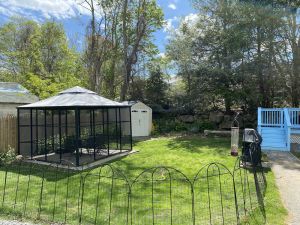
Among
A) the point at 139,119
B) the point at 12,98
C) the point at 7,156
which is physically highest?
the point at 12,98

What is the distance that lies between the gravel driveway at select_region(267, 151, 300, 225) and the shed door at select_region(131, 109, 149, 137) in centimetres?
754

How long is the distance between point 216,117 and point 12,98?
11084 millimetres

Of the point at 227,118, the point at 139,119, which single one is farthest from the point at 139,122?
the point at 227,118

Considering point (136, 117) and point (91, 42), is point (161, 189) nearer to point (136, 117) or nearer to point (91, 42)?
point (136, 117)

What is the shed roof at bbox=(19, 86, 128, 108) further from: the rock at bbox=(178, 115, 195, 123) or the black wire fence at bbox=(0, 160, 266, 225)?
the rock at bbox=(178, 115, 195, 123)

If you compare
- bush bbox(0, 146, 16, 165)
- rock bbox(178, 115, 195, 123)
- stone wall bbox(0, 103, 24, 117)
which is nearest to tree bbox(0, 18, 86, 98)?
rock bbox(178, 115, 195, 123)

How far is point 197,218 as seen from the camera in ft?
14.4

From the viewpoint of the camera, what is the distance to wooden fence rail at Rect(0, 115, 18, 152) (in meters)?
9.32

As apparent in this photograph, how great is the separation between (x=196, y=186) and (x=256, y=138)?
2245mm

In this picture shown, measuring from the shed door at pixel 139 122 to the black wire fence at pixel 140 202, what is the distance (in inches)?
338

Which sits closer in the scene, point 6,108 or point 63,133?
point 63,133

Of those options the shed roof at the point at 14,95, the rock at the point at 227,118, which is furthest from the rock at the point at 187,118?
the shed roof at the point at 14,95

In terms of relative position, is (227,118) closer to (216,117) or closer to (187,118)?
(216,117)

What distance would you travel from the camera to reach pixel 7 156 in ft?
29.3
